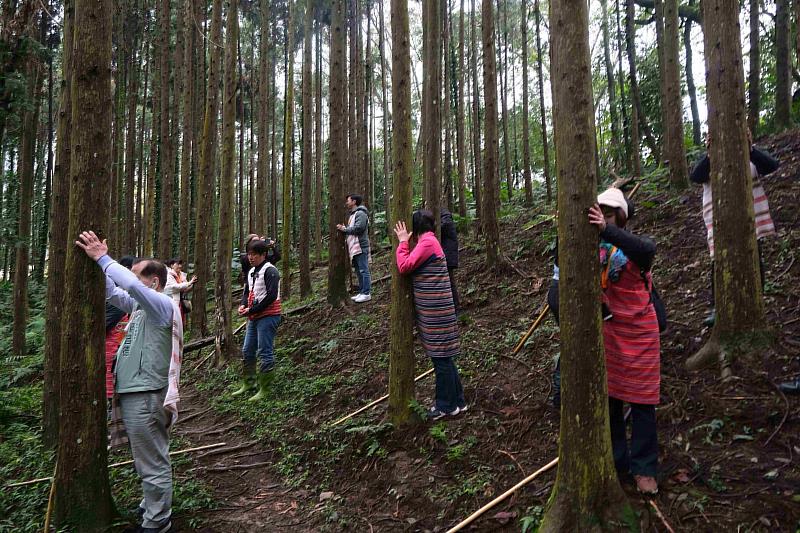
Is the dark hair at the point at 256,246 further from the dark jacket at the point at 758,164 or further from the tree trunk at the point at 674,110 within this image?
the tree trunk at the point at 674,110

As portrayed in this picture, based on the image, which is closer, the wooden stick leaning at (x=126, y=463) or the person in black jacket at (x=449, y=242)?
the wooden stick leaning at (x=126, y=463)

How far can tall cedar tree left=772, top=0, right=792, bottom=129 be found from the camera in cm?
984

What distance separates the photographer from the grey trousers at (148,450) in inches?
135

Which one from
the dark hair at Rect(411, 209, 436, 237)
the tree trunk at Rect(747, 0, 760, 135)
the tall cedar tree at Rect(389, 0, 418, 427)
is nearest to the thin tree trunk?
the tall cedar tree at Rect(389, 0, 418, 427)

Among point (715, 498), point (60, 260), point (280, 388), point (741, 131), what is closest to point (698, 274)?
point (741, 131)

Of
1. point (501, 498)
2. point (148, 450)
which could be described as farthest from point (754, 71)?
point (148, 450)

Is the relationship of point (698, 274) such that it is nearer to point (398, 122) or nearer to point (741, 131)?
point (741, 131)

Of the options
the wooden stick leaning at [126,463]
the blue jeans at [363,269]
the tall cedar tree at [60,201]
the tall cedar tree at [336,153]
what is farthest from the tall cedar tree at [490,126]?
the tall cedar tree at [60,201]

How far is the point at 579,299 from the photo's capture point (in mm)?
2594

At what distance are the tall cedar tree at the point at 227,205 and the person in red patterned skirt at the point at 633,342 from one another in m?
6.64

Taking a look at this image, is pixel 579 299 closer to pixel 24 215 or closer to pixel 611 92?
pixel 24 215

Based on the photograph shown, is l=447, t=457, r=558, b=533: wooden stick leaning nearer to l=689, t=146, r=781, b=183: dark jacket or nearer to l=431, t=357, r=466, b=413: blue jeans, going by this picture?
l=431, t=357, r=466, b=413: blue jeans

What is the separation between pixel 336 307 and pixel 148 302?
593cm

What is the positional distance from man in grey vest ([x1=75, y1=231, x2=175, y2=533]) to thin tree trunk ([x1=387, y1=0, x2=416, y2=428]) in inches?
75.6
